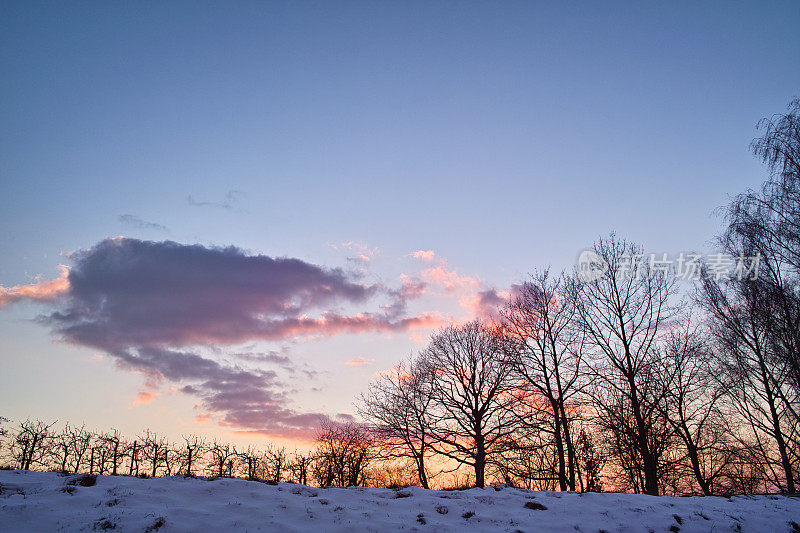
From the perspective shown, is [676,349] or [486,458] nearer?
[676,349]

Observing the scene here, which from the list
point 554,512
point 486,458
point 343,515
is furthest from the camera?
point 486,458

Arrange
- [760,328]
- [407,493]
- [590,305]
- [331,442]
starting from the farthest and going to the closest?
[331,442] → [590,305] → [760,328] → [407,493]

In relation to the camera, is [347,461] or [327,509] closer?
[327,509]

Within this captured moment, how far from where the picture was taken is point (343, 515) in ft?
27.6

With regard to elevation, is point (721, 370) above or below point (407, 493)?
above

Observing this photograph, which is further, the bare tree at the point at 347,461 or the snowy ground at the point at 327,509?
the bare tree at the point at 347,461

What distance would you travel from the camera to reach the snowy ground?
7145mm

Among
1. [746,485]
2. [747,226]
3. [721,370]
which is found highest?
[747,226]

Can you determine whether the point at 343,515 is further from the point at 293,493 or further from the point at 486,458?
the point at 486,458

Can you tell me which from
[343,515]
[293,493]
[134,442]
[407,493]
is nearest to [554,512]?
[407,493]

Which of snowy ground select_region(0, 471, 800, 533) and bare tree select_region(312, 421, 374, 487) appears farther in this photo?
bare tree select_region(312, 421, 374, 487)

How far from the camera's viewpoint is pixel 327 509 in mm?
8680

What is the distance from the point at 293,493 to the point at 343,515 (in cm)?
176

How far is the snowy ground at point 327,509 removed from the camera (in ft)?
23.4
